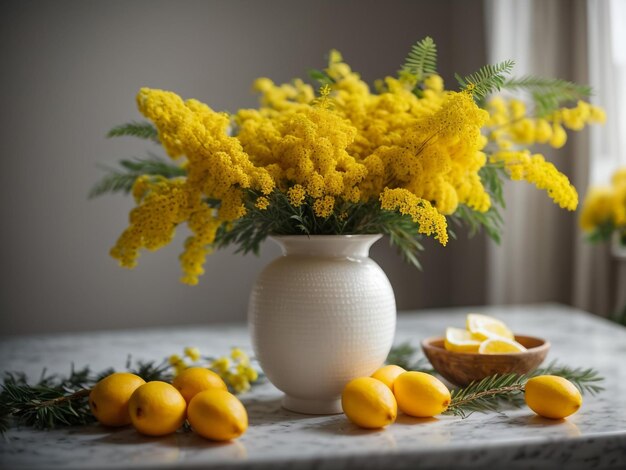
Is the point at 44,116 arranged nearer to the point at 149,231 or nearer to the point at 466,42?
the point at 466,42

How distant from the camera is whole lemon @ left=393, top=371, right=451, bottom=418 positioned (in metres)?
0.98

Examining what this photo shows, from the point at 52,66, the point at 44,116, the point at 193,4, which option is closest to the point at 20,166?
the point at 44,116

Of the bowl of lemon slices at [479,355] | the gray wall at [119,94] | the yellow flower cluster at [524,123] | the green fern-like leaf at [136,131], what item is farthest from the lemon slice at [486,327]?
the gray wall at [119,94]

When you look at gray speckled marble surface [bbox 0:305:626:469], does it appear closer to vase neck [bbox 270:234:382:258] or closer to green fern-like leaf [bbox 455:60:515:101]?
vase neck [bbox 270:234:382:258]

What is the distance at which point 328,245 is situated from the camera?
106 cm

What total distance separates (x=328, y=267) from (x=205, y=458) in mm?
350

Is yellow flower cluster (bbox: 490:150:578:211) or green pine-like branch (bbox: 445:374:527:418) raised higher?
yellow flower cluster (bbox: 490:150:578:211)

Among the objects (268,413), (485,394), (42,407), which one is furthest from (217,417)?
(485,394)

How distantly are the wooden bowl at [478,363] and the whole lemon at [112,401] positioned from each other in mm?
501

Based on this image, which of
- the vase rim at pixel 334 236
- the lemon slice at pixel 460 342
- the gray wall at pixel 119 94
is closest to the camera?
the vase rim at pixel 334 236

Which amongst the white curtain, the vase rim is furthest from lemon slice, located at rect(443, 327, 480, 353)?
the white curtain

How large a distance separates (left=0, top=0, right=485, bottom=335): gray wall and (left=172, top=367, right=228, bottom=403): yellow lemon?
2.46 m

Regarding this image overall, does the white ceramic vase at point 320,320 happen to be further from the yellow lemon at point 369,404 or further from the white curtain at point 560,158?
the white curtain at point 560,158

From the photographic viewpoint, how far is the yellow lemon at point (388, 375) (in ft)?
3.39
